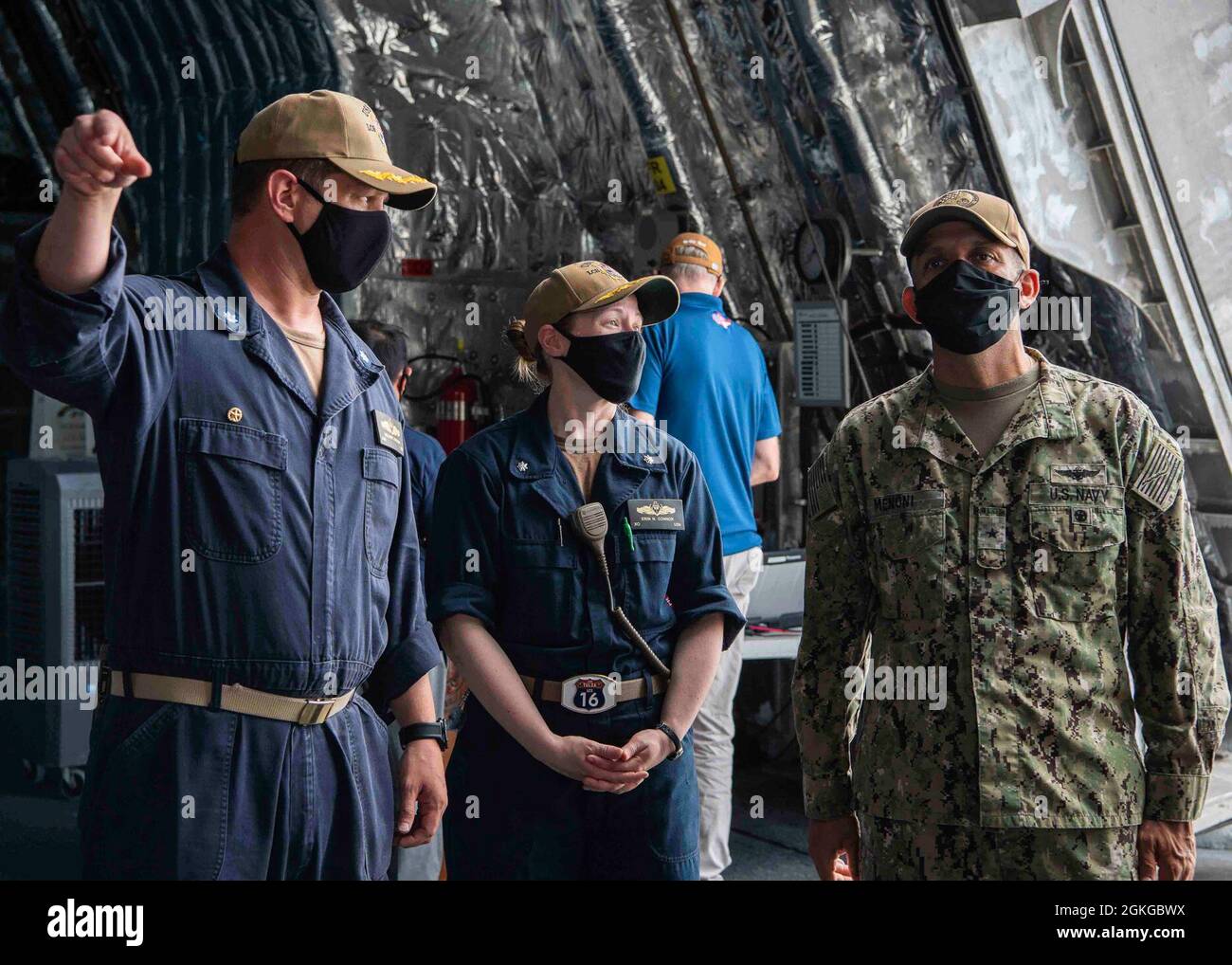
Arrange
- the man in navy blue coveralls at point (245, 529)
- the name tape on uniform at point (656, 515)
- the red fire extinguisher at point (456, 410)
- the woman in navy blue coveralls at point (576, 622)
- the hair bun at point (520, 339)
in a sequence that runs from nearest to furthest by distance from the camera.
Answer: the man in navy blue coveralls at point (245, 529) < the woman in navy blue coveralls at point (576, 622) < the name tape on uniform at point (656, 515) < the hair bun at point (520, 339) < the red fire extinguisher at point (456, 410)

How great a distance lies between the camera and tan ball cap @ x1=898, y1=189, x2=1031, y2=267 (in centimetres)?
226

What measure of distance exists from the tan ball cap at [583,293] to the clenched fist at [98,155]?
1.17 m

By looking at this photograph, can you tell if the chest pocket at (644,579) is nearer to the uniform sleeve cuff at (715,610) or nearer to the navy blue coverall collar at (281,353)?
the uniform sleeve cuff at (715,610)

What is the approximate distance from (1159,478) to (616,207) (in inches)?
173

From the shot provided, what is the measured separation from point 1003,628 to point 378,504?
1017 mm

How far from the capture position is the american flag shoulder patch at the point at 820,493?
7.70 ft

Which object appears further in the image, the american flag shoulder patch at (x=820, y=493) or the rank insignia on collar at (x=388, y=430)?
the american flag shoulder patch at (x=820, y=493)

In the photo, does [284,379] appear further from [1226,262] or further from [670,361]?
[1226,262]

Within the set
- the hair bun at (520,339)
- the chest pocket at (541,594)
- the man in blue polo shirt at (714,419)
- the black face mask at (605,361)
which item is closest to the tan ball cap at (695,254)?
the man in blue polo shirt at (714,419)

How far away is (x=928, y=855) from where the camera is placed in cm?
214

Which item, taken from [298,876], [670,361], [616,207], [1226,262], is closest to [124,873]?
[298,876]

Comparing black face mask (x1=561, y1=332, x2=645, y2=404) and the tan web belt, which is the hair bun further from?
the tan web belt

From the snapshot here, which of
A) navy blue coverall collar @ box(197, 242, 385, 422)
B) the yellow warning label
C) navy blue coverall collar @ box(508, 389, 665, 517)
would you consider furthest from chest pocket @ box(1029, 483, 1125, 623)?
the yellow warning label

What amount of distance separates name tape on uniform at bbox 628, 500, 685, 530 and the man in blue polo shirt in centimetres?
134
